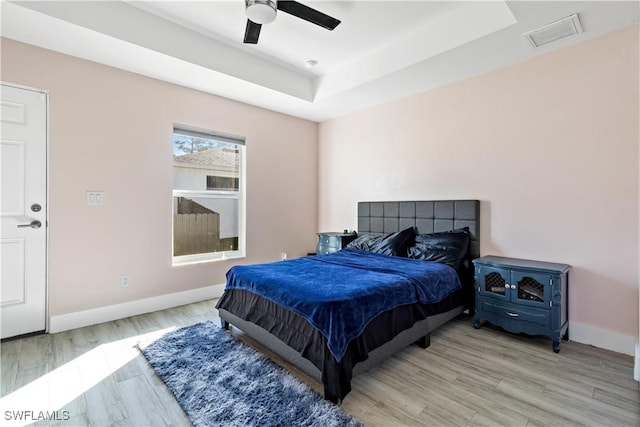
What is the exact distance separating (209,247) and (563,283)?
12.5 feet

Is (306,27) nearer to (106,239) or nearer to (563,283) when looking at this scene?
(106,239)

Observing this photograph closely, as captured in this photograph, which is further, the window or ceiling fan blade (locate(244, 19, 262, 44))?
the window

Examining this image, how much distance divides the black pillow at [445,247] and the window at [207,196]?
7.91ft

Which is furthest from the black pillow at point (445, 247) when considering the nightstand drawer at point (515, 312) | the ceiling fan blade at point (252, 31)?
the ceiling fan blade at point (252, 31)

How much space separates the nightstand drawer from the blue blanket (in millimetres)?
294

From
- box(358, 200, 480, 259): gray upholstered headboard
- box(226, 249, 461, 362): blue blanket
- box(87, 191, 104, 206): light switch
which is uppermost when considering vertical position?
box(87, 191, 104, 206): light switch

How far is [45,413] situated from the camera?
5.57ft

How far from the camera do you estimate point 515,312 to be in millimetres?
2582

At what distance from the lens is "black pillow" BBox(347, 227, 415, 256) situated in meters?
3.42

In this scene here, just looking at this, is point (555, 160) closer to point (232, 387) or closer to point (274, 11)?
point (274, 11)

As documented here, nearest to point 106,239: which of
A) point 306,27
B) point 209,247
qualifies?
point 209,247

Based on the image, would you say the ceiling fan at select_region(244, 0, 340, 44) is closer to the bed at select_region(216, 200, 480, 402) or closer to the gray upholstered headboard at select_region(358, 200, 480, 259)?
the bed at select_region(216, 200, 480, 402)

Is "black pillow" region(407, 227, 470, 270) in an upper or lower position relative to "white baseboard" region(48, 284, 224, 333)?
upper

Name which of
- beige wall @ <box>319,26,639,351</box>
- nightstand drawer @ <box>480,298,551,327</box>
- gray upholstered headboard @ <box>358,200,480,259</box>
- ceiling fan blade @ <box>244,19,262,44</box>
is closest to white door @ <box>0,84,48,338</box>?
ceiling fan blade @ <box>244,19,262,44</box>
